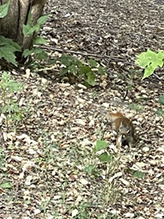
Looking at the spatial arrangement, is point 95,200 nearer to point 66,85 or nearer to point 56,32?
point 66,85

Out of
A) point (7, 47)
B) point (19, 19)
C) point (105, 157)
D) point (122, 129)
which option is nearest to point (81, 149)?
point (105, 157)

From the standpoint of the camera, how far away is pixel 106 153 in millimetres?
3240

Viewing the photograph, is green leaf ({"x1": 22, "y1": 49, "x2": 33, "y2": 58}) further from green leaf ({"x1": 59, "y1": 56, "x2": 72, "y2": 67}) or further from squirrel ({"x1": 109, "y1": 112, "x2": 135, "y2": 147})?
squirrel ({"x1": 109, "y1": 112, "x2": 135, "y2": 147})

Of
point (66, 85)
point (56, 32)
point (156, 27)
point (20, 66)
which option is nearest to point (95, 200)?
point (66, 85)

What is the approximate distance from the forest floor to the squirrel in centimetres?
5

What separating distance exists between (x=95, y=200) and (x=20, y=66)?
175 centimetres

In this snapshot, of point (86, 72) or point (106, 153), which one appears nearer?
point (106, 153)

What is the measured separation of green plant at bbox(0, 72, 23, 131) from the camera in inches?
130

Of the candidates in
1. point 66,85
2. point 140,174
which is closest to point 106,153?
point 140,174

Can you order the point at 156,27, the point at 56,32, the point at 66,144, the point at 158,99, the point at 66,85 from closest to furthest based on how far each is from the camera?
the point at 66,144 < the point at 66,85 < the point at 158,99 < the point at 56,32 < the point at 156,27

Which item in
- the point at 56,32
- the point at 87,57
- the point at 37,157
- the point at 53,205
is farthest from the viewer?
the point at 56,32

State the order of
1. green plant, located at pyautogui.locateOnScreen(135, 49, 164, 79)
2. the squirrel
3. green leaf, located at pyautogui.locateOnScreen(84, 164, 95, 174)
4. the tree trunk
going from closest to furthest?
green plant, located at pyautogui.locateOnScreen(135, 49, 164, 79)
green leaf, located at pyautogui.locateOnScreen(84, 164, 95, 174)
the squirrel
the tree trunk

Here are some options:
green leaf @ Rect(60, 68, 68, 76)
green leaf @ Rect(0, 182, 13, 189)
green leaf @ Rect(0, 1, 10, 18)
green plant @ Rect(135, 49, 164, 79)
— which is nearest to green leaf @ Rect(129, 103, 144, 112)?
green leaf @ Rect(60, 68, 68, 76)

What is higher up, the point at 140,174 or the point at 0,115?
the point at 0,115
